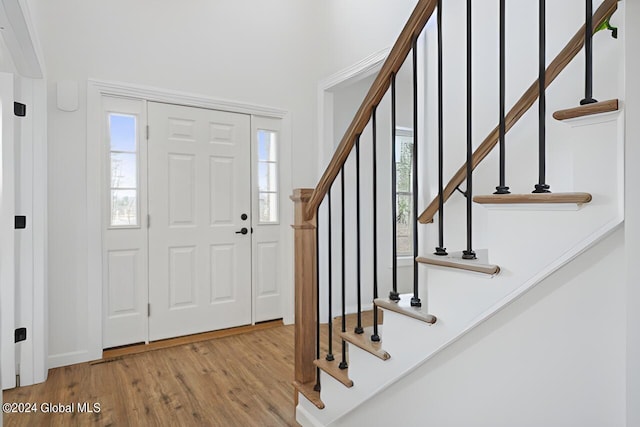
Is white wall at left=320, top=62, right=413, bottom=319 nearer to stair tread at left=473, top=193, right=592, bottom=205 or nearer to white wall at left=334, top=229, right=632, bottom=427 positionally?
white wall at left=334, top=229, right=632, bottom=427

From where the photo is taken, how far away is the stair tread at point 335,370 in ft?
5.35

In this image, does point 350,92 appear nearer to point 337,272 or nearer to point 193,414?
point 337,272

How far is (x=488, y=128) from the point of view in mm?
2111

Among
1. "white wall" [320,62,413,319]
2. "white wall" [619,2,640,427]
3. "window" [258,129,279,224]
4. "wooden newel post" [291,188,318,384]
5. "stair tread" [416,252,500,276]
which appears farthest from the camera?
"white wall" [320,62,413,319]

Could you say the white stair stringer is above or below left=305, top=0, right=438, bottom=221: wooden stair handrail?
below

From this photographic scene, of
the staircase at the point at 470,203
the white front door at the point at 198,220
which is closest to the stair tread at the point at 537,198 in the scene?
the staircase at the point at 470,203

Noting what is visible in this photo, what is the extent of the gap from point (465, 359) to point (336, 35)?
3.19 meters

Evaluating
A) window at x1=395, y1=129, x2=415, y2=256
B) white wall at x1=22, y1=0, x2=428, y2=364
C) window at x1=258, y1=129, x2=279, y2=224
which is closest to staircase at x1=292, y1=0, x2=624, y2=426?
white wall at x1=22, y1=0, x2=428, y2=364

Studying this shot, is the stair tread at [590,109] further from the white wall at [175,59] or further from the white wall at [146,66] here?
the white wall at [146,66]

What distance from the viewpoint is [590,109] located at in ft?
2.88

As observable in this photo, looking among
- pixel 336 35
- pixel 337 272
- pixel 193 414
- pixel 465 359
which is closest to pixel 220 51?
pixel 336 35

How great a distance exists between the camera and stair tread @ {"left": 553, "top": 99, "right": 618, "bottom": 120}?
84 cm

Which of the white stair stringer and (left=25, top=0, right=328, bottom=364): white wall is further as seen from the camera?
(left=25, top=0, right=328, bottom=364): white wall

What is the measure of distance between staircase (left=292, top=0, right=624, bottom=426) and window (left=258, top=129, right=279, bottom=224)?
1.54 metres
